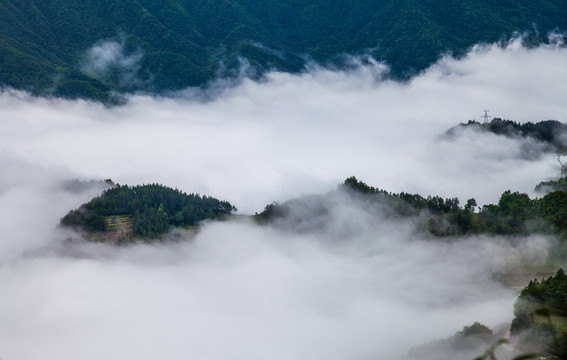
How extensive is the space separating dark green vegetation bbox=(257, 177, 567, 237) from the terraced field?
72.6 ft

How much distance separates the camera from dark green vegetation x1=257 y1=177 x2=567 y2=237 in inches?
2532

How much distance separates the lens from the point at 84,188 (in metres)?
138

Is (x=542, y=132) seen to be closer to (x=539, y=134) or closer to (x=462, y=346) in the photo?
(x=539, y=134)

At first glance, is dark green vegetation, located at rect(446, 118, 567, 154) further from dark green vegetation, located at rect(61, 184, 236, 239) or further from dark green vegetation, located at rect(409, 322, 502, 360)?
dark green vegetation, located at rect(409, 322, 502, 360)

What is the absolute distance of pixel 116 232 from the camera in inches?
3959

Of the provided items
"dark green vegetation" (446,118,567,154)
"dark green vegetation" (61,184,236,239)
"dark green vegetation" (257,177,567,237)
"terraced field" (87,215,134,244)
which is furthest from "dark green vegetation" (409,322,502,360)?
"dark green vegetation" (446,118,567,154)

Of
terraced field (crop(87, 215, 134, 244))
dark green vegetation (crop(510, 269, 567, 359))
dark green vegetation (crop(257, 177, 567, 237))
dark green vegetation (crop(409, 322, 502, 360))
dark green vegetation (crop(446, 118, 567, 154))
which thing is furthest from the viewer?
dark green vegetation (crop(446, 118, 567, 154))

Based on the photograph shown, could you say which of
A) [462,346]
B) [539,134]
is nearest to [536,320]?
[462,346]

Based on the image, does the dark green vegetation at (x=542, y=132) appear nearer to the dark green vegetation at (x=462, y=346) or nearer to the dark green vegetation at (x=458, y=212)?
the dark green vegetation at (x=458, y=212)

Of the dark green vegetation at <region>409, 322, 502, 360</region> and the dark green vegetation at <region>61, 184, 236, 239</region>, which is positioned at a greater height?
the dark green vegetation at <region>61, 184, 236, 239</region>

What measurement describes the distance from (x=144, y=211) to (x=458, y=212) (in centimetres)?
5425

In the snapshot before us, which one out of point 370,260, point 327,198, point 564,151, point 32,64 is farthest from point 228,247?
point 32,64

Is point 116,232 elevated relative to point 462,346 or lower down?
elevated

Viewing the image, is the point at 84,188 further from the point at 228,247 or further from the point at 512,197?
the point at 512,197
